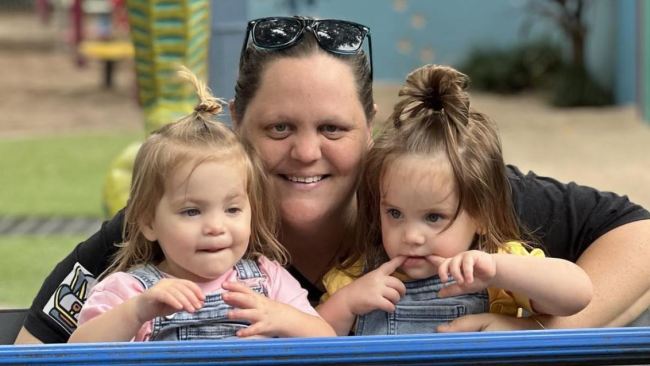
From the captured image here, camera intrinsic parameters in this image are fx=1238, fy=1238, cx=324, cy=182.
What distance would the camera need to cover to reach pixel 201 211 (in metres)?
2.31

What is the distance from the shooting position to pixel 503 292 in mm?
2447

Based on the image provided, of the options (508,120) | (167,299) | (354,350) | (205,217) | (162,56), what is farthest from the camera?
(508,120)

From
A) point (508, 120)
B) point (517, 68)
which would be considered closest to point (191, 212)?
point (508, 120)

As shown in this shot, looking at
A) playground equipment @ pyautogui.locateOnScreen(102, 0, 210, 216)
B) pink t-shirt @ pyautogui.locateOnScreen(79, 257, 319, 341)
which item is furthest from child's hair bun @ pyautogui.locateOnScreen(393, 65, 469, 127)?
playground equipment @ pyautogui.locateOnScreen(102, 0, 210, 216)

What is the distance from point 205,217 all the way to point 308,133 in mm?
364

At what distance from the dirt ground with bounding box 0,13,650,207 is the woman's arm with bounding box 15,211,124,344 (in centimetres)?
532

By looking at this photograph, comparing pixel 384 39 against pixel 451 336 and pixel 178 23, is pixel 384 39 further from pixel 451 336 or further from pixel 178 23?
pixel 451 336

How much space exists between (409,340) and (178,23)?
440cm

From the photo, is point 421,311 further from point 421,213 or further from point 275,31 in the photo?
point 275,31

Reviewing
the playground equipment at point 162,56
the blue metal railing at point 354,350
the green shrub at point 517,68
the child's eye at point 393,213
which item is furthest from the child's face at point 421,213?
the green shrub at point 517,68

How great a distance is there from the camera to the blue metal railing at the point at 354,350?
5.79 ft

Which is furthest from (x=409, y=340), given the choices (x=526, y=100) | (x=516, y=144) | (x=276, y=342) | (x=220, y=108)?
(x=526, y=100)

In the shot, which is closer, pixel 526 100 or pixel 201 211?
pixel 201 211

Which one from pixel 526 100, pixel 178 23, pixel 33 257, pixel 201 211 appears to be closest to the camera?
pixel 201 211
